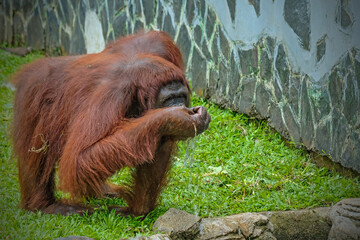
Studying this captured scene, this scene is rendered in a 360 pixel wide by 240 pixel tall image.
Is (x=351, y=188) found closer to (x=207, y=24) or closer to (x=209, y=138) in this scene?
(x=209, y=138)

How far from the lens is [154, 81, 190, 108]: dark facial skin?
3.40m

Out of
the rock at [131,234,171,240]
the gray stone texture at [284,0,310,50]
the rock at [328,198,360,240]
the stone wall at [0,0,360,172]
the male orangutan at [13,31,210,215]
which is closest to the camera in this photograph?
the rock at [131,234,171,240]

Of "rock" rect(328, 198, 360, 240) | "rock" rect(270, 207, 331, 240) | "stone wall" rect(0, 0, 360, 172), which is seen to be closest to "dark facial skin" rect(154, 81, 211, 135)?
"rock" rect(270, 207, 331, 240)

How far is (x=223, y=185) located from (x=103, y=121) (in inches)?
56.8

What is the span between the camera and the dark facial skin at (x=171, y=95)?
11.2ft

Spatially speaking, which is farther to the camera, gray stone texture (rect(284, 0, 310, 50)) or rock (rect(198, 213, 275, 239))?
gray stone texture (rect(284, 0, 310, 50))

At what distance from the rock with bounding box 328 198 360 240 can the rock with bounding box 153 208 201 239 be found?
980mm

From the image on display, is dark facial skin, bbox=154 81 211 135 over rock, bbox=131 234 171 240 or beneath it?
over

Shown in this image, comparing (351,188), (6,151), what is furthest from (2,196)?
(351,188)

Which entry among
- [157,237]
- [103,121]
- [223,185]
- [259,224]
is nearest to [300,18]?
[223,185]

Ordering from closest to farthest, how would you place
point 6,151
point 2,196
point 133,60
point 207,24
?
1. point 133,60
2. point 2,196
3. point 6,151
4. point 207,24

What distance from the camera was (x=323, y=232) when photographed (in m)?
3.75

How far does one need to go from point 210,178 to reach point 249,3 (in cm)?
175

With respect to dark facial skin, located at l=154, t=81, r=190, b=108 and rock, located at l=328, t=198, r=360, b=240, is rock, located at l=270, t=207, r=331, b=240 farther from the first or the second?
dark facial skin, located at l=154, t=81, r=190, b=108
